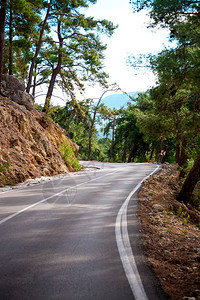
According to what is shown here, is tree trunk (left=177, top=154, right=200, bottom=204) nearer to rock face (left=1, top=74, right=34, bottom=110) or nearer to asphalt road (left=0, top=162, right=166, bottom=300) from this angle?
asphalt road (left=0, top=162, right=166, bottom=300)

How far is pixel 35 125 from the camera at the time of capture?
19.4 m

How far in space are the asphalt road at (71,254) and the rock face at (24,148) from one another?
17.0ft

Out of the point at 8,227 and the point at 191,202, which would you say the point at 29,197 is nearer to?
the point at 8,227

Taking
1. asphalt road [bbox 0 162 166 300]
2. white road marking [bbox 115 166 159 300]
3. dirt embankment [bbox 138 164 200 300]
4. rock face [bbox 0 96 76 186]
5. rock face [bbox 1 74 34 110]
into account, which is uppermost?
rock face [bbox 1 74 34 110]

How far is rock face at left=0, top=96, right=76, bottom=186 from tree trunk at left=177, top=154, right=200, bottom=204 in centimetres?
801

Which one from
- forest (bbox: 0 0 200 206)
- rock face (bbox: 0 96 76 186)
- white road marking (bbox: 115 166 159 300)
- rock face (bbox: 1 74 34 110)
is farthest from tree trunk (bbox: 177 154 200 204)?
rock face (bbox: 1 74 34 110)

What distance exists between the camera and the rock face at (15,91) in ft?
67.8

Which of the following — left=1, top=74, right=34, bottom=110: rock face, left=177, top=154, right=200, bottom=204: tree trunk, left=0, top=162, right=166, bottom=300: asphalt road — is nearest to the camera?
left=0, top=162, right=166, bottom=300: asphalt road

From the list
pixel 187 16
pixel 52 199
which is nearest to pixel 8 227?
pixel 52 199

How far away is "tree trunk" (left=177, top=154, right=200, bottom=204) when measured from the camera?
12269 millimetres

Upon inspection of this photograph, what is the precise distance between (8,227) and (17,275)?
245 cm

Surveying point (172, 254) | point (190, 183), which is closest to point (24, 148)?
point (190, 183)

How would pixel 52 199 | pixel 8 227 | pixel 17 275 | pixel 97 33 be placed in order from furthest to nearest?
pixel 97 33
pixel 52 199
pixel 8 227
pixel 17 275

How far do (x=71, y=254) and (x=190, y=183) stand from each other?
30.1 feet
